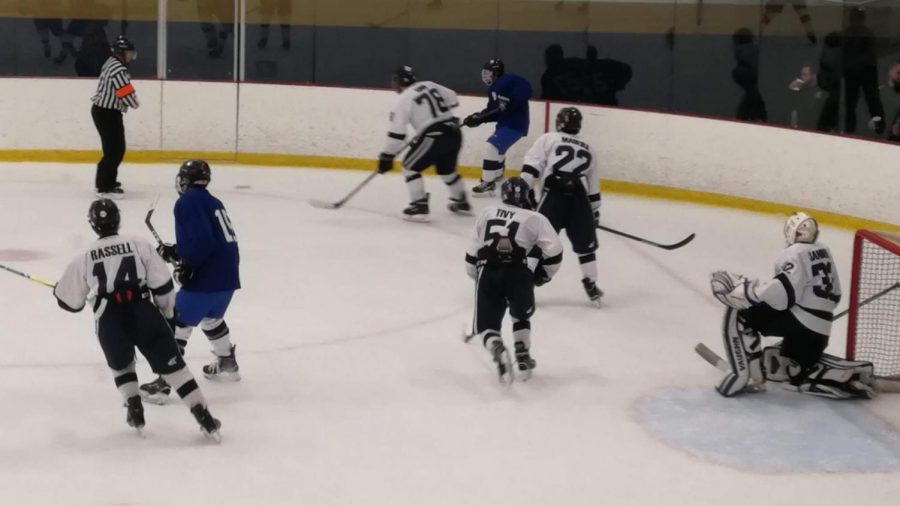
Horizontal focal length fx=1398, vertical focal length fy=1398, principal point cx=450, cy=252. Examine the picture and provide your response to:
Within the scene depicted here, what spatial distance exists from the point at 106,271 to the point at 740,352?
2386mm

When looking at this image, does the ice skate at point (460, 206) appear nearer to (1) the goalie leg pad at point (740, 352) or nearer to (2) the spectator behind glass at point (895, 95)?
(2) the spectator behind glass at point (895, 95)

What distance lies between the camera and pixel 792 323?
529 centimetres

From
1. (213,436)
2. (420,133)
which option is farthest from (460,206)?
(213,436)

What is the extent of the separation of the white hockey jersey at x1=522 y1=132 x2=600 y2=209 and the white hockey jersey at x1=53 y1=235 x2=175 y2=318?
238cm

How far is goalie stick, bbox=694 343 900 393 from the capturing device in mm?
5500

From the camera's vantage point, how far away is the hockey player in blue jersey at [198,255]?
510 cm

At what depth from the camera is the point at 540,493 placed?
14.5ft

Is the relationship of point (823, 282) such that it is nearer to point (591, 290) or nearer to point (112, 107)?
point (591, 290)

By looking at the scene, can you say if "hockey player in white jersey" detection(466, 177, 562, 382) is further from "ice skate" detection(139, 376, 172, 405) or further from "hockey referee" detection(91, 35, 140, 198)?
"hockey referee" detection(91, 35, 140, 198)

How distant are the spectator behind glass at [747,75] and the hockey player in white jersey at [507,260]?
4595mm

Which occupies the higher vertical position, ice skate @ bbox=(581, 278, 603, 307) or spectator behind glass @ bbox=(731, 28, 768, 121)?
spectator behind glass @ bbox=(731, 28, 768, 121)

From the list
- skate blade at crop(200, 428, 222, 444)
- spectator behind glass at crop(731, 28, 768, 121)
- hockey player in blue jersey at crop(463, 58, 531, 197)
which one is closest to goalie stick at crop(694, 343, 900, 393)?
skate blade at crop(200, 428, 222, 444)

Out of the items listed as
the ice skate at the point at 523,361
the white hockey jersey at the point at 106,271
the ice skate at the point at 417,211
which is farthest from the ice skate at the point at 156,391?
the ice skate at the point at 417,211

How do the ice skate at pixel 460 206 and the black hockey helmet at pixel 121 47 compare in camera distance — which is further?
the black hockey helmet at pixel 121 47
